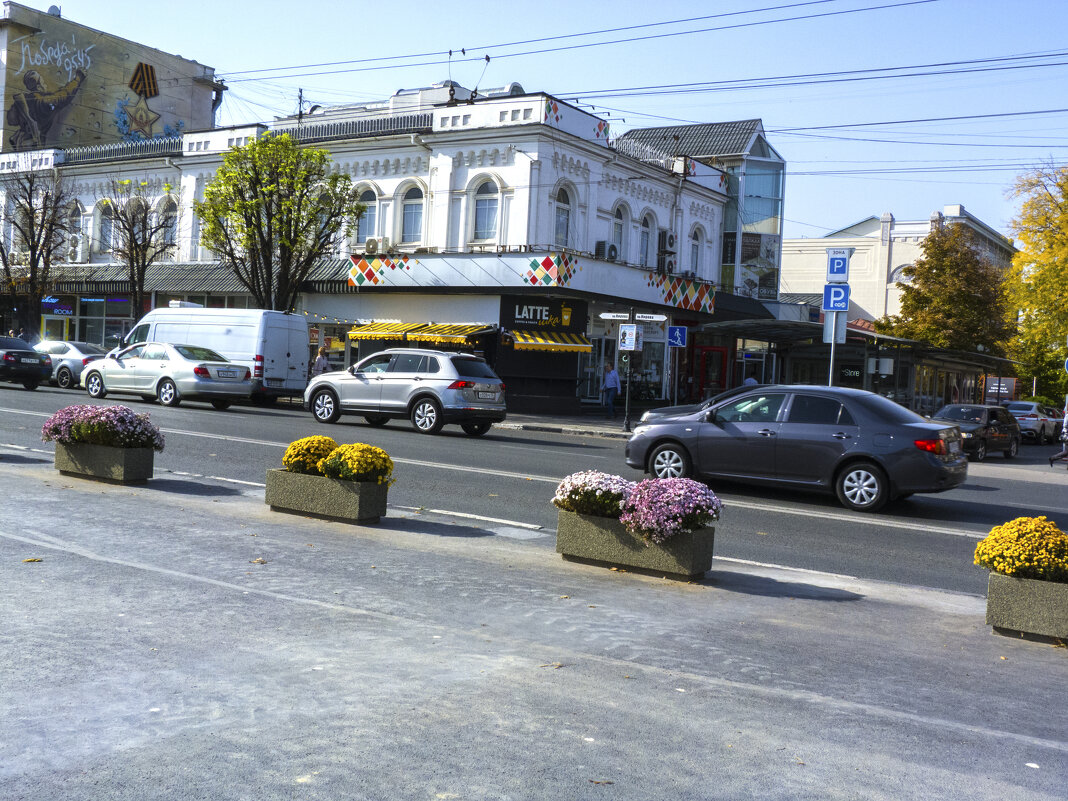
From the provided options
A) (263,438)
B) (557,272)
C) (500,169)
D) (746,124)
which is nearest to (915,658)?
(263,438)

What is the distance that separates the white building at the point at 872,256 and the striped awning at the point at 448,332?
3842 cm

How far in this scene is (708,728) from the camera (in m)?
4.49

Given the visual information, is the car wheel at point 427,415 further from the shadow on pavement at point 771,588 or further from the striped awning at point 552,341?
the shadow on pavement at point 771,588

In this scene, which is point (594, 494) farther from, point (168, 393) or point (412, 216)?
point (412, 216)

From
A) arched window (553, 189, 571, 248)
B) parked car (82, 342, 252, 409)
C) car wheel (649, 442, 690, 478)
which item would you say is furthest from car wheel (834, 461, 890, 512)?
arched window (553, 189, 571, 248)

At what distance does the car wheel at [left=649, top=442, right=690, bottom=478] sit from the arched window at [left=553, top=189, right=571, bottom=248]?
62.1ft

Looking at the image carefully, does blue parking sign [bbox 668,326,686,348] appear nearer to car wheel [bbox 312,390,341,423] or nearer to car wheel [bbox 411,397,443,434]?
car wheel [bbox 411,397,443,434]

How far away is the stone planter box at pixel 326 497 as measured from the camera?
958 cm

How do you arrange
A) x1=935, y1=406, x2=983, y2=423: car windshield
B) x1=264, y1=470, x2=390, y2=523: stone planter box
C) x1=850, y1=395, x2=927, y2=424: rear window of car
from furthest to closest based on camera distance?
x1=935, y1=406, x2=983, y2=423: car windshield, x1=850, y1=395, x2=927, y2=424: rear window of car, x1=264, y1=470, x2=390, y2=523: stone planter box

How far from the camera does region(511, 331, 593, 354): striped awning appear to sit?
104ft

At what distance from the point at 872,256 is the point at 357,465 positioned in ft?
221

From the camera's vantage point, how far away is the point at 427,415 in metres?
21.0

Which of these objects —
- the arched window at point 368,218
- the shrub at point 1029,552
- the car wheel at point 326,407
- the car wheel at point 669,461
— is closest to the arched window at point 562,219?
the arched window at point 368,218

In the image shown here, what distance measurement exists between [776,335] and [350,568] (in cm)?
2790
